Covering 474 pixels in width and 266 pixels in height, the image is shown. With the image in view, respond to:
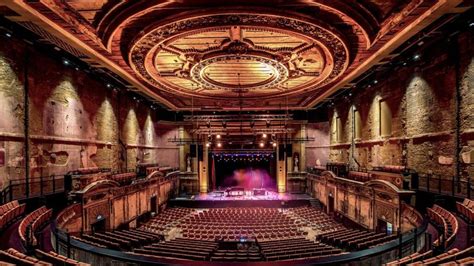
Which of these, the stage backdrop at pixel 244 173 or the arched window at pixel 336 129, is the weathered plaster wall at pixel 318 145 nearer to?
the arched window at pixel 336 129

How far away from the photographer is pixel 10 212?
8.20 metres

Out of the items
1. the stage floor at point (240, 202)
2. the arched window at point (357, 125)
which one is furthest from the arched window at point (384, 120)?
the stage floor at point (240, 202)

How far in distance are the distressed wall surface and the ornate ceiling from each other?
1.81m

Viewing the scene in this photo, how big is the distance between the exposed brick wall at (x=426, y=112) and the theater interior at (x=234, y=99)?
0.07 meters

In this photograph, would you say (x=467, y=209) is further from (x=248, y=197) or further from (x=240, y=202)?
(x=248, y=197)

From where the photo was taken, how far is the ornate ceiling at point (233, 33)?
751 cm

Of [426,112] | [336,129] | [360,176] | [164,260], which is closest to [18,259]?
[164,260]

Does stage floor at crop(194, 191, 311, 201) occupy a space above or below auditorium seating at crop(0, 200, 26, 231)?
below

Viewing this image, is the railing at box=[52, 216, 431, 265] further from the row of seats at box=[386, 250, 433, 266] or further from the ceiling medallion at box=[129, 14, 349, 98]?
the ceiling medallion at box=[129, 14, 349, 98]

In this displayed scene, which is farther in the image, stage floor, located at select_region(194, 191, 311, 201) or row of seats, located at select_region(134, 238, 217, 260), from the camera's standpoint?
stage floor, located at select_region(194, 191, 311, 201)

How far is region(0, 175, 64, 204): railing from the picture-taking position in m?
9.46

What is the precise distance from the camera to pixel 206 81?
1526 cm

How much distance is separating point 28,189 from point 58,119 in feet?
11.4

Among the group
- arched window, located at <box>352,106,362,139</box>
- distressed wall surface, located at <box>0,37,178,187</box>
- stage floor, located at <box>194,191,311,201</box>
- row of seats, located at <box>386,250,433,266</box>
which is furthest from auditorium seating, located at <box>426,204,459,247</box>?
stage floor, located at <box>194,191,311,201</box>
